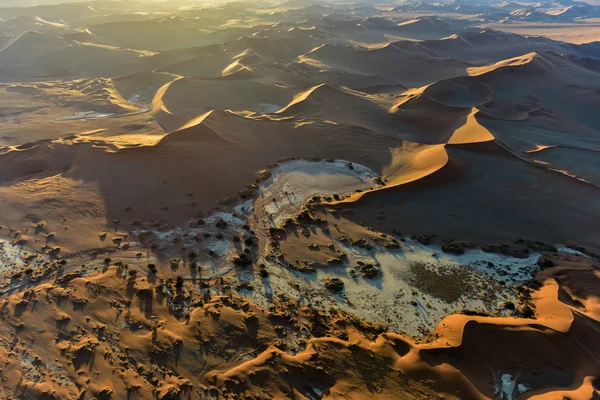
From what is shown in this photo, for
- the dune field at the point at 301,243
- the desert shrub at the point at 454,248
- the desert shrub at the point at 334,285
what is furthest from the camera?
the desert shrub at the point at 454,248

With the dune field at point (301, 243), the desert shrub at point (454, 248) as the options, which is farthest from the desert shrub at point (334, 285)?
the desert shrub at point (454, 248)

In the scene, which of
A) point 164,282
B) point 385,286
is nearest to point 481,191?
point 385,286

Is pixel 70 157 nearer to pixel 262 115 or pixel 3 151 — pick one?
pixel 3 151

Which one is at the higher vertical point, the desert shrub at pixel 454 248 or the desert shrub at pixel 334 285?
the desert shrub at pixel 454 248

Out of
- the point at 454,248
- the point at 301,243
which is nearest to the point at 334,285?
the point at 301,243

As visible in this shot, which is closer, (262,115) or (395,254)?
(395,254)

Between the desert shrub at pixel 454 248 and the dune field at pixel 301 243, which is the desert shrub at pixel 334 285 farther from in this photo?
the desert shrub at pixel 454 248

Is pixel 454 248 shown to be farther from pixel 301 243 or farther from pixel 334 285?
pixel 301 243

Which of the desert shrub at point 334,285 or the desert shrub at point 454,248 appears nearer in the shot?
the desert shrub at point 334,285

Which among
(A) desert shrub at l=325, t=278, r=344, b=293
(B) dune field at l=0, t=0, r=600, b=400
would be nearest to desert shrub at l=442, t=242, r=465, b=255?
(B) dune field at l=0, t=0, r=600, b=400
